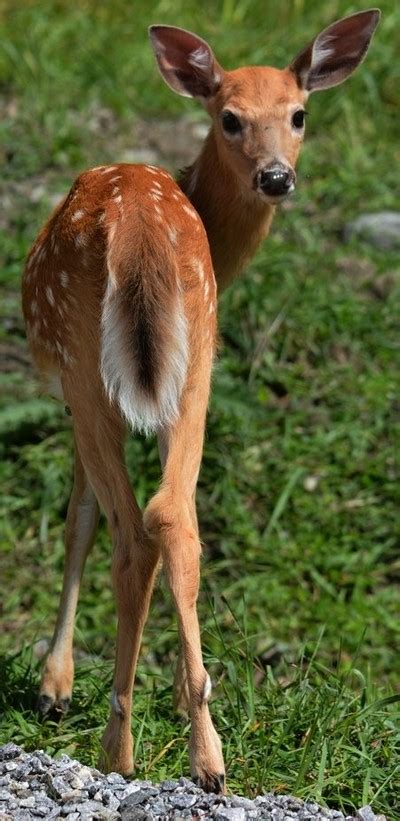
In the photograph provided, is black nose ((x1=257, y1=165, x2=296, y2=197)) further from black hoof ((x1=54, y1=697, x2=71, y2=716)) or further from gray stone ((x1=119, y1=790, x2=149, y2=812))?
gray stone ((x1=119, y1=790, x2=149, y2=812))

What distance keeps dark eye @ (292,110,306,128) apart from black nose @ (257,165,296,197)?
1.15 ft

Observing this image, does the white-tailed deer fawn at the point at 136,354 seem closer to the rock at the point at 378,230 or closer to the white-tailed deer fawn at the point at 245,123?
the white-tailed deer fawn at the point at 245,123

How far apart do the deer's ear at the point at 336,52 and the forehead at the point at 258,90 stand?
0.28 feet

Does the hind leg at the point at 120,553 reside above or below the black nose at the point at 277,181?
below

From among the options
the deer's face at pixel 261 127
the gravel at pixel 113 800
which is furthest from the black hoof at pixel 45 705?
the deer's face at pixel 261 127

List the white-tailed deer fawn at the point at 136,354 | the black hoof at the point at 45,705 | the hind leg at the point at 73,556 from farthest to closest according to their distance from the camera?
the hind leg at the point at 73,556
the black hoof at the point at 45,705
the white-tailed deer fawn at the point at 136,354

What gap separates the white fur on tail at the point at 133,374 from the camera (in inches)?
151

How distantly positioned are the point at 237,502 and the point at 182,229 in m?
2.37

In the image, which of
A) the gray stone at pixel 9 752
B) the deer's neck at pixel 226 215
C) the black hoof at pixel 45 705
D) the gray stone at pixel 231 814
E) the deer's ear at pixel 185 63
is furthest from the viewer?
the deer's ear at pixel 185 63

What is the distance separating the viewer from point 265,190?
4.50 metres

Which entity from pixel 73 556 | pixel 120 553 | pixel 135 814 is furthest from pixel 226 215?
pixel 135 814

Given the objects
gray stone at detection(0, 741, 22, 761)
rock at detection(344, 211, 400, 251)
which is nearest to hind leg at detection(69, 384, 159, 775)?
gray stone at detection(0, 741, 22, 761)

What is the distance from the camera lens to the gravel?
11.8ft

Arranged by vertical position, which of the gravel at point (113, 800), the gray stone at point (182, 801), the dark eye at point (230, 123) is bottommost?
the gravel at point (113, 800)
